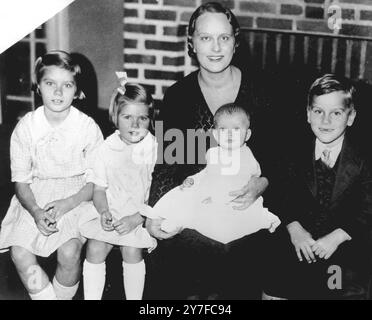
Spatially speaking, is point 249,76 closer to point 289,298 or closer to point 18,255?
point 289,298

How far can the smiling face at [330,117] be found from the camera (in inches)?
80.2

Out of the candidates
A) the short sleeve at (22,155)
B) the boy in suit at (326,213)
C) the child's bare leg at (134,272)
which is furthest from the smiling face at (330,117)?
the short sleeve at (22,155)

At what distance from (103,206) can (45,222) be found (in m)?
0.21

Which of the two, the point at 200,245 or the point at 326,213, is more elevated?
the point at 326,213

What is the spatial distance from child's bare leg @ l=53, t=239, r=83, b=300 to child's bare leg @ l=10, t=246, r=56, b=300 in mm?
35

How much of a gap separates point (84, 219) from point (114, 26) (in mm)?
1012

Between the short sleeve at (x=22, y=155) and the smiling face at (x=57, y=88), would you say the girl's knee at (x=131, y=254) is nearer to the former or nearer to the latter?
the short sleeve at (x=22, y=155)

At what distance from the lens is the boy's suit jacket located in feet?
6.56

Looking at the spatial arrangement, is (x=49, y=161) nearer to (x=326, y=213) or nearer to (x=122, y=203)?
(x=122, y=203)

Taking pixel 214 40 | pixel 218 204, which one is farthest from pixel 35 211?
pixel 214 40

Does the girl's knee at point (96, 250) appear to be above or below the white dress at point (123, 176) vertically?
below

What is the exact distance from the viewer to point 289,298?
1.96 meters

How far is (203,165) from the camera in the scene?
216 cm
